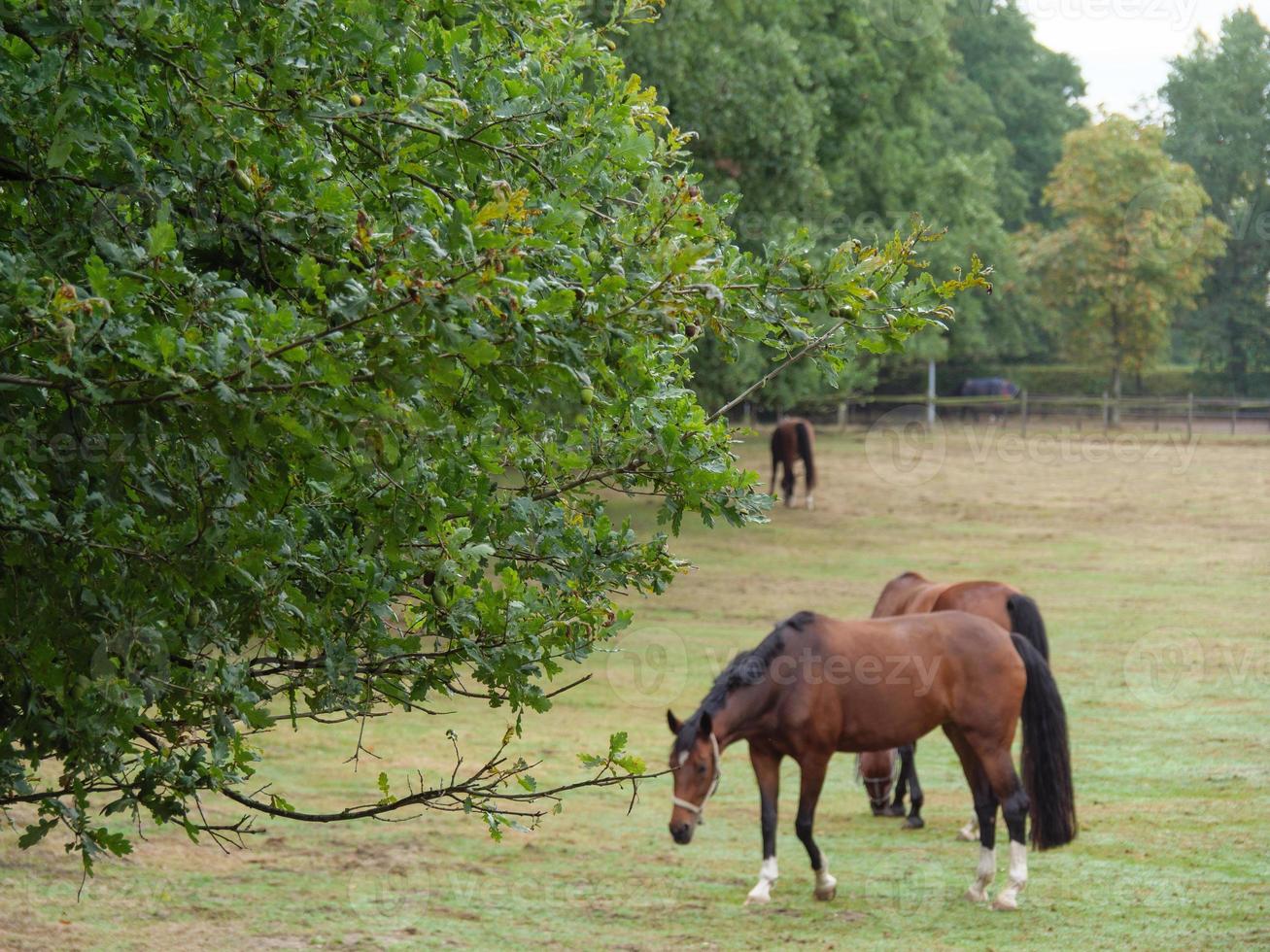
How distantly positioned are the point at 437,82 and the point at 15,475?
182 cm

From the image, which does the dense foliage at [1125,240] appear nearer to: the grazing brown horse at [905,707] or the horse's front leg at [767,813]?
the grazing brown horse at [905,707]

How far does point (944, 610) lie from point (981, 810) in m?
1.96

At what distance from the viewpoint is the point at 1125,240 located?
50.1 meters

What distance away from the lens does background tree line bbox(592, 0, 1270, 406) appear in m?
23.3

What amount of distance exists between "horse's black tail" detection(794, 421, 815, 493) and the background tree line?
0.84 m

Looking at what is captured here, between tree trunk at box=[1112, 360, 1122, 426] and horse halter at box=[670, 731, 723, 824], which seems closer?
horse halter at box=[670, 731, 723, 824]

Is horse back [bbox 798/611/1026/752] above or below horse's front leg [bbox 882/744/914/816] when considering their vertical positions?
above

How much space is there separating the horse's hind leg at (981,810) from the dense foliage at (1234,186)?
1911 inches

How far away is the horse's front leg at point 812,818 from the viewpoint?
9.24 meters

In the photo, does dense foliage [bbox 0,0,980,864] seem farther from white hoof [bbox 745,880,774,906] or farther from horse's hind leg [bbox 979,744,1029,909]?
horse's hind leg [bbox 979,744,1029,909]

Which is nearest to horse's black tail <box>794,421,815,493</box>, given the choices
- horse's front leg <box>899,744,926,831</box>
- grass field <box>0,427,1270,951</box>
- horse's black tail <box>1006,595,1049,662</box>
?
grass field <box>0,427,1270,951</box>

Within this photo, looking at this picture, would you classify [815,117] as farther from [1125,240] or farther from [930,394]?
[1125,240]

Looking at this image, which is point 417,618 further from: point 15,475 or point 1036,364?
point 1036,364

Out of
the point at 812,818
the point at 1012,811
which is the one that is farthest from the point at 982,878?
the point at 812,818
